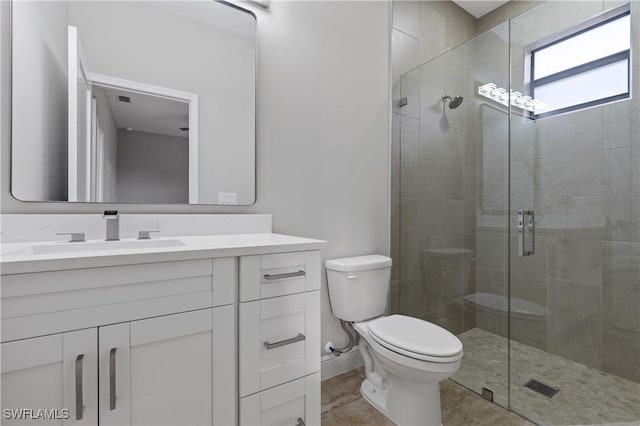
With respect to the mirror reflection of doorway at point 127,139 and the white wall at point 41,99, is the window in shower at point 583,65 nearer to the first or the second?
the mirror reflection of doorway at point 127,139

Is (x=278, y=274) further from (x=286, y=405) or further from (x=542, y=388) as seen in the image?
(x=542, y=388)

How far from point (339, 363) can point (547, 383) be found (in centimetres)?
112

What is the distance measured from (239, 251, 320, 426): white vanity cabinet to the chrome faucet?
1.79 ft

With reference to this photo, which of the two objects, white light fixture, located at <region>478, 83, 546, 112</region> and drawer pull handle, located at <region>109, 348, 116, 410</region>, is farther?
white light fixture, located at <region>478, 83, 546, 112</region>

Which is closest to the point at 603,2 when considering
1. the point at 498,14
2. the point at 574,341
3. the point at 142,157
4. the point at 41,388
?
the point at 498,14

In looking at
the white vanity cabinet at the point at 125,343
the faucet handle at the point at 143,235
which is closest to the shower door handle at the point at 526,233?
the white vanity cabinet at the point at 125,343

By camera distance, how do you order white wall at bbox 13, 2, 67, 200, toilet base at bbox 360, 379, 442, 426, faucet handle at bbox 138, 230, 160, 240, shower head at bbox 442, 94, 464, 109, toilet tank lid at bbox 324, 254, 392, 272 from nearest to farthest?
white wall at bbox 13, 2, 67, 200 → faucet handle at bbox 138, 230, 160, 240 → toilet base at bbox 360, 379, 442, 426 → toilet tank lid at bbox 324, 254, 392, 272 → shower head at bbox 442, 94, 464, 109

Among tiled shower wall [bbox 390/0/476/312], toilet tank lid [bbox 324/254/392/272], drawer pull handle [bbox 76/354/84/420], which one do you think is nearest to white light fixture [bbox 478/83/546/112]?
tiled shower wall [bbox 390/0/476/312]

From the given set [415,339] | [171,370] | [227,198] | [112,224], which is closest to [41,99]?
[112,224]

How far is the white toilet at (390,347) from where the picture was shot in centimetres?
131

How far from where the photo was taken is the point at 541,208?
70.4 inches

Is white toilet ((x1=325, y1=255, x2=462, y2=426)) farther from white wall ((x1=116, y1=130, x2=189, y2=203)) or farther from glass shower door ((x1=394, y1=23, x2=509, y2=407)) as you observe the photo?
white wall ((x1=116, y1=130, x2=189, y2=203))

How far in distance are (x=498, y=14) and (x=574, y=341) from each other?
245 cm

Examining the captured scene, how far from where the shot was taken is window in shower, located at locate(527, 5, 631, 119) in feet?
5.40
